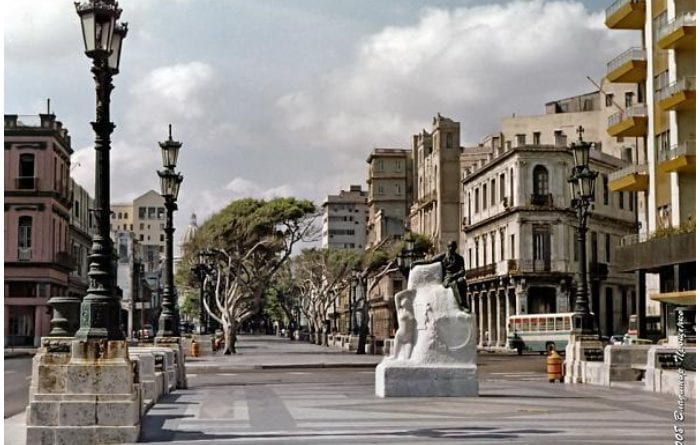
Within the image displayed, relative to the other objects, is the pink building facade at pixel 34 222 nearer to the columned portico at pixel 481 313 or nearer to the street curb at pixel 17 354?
the street curb at pixel 17 354

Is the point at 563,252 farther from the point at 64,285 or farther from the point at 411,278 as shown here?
the point at 411,278

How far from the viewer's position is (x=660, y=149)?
132 ft

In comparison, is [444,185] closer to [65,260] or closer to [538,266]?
[538,266]

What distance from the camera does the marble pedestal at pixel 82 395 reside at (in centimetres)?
1207

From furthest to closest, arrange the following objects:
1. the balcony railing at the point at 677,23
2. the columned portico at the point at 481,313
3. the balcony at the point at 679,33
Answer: the columned portico at the point at 481,313, the balcony at the point at 679,33, the balcony railing at the point at 677,23

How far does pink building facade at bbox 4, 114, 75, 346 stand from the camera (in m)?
57.0

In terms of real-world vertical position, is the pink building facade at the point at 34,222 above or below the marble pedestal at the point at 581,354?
above

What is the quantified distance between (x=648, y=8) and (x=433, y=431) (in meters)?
30.1

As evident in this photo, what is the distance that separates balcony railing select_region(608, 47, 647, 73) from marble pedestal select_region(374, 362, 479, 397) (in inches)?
981

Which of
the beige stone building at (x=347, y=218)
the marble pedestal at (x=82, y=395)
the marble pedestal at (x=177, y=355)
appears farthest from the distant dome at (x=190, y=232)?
the beige stone building at (x=347, y=218)

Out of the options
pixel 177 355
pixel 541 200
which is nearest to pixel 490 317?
pixel 541 200

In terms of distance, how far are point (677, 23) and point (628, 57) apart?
600 centimetres

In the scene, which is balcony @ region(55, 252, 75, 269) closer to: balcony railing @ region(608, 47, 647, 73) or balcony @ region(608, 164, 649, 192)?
balcony @ region(608, 164, 649, 192)

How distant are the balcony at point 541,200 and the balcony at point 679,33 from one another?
28870mm
